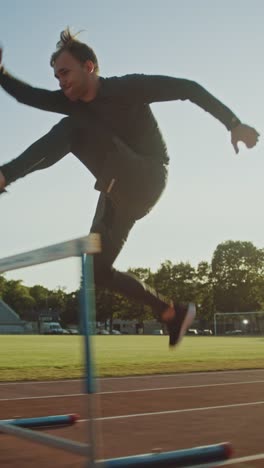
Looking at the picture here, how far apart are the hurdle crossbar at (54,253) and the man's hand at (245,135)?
100 centimetres

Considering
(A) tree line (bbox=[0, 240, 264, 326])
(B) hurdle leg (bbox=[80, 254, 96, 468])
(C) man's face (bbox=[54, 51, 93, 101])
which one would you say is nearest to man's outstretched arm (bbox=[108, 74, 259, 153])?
(C) man's face (bbox=[54, 51, 93, 101])

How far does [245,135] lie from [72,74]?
1.08 m

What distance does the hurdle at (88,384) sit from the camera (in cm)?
314

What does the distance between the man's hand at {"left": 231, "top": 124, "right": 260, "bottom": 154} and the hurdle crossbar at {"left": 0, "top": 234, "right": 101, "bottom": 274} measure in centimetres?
100

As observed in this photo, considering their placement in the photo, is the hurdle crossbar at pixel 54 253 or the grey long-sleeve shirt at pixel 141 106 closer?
the hurdle crossbar at pixel 54 253

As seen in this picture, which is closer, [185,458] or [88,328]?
[88,328]

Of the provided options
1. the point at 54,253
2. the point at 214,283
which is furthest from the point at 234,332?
the point at 54,253

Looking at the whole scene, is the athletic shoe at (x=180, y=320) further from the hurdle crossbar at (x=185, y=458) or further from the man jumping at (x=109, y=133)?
the hurdle crossbar at (x=185, y=458)

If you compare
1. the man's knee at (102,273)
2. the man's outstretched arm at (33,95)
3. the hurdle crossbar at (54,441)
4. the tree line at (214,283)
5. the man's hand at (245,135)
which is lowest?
the hurdle crossbar at (54,441)

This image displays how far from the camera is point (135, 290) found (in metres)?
4.01

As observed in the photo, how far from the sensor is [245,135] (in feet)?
11.7

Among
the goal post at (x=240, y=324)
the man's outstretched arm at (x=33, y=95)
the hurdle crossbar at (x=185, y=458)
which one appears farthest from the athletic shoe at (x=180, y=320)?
the goal post at (x=240, y=324)

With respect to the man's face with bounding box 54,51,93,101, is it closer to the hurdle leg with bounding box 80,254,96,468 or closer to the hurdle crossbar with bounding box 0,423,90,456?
the hurdle leg with bounding box 80,254,96,468

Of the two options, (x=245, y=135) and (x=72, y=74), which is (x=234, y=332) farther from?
(x=72, y=74)
